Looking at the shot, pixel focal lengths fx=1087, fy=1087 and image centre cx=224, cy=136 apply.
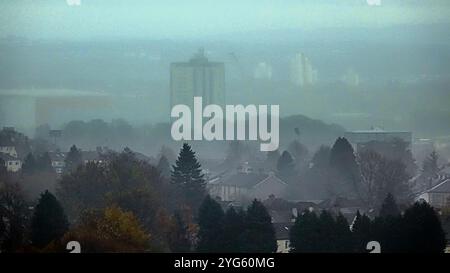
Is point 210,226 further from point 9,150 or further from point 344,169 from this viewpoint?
point 9,150

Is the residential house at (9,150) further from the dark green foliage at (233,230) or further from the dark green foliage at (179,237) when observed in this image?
the dark green foliage at (233,230)

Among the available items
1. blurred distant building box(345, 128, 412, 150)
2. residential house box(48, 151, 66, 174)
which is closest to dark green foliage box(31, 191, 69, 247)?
residential house box(48, 151, 66, 174)

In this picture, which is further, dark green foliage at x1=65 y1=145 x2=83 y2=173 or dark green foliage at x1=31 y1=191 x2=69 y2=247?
dark green foliage at x1=65 y1=145 x2=83 y2=173

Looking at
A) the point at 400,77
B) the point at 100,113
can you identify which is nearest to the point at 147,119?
the point at 100,113

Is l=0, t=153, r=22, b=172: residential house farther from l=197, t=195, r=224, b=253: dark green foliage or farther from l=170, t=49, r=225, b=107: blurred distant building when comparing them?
l=197, t=195, r=224, b=253: dark green foliage

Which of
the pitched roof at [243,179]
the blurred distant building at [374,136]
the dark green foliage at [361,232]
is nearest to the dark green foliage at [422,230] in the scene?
the dark green foliage at [361,232]
